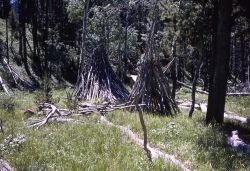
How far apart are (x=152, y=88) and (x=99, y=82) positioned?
236 inches

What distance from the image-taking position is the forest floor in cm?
855

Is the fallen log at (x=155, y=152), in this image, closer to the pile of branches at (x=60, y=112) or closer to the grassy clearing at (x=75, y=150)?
the grassy clearing at (x=75, y=150)

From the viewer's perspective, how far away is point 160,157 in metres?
8.91

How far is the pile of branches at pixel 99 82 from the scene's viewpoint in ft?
70.4

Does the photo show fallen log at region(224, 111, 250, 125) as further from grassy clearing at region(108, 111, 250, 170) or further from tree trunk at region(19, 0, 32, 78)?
tree trunk at region(19, 0, 32, 78)

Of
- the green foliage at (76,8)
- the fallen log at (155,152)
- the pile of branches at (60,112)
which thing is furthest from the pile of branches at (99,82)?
the green foliage at (76,8)

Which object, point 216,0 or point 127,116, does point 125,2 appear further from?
point 127,116

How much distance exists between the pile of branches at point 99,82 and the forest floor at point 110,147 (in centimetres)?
822

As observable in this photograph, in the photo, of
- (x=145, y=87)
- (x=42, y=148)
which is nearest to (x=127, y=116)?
(x=145, y=87)

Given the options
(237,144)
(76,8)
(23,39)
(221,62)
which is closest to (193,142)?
(237,144)

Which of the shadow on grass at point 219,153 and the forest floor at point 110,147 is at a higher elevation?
the forest floor at point 110,147

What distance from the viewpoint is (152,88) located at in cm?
1670

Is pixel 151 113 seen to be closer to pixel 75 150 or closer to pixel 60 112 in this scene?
pixel 60 112

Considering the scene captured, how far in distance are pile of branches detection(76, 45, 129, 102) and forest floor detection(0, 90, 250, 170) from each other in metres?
8.22
